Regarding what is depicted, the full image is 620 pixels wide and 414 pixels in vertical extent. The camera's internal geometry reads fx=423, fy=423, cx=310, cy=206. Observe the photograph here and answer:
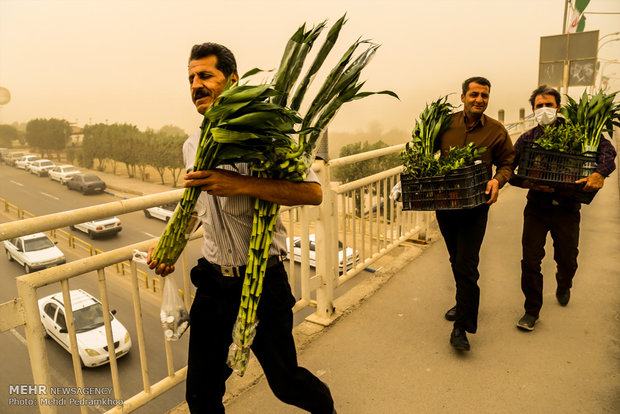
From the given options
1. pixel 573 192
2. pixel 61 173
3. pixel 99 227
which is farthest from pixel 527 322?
pixel 61 173

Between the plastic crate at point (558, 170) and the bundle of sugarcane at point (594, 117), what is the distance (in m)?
0.17

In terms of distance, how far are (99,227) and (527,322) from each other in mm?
3088

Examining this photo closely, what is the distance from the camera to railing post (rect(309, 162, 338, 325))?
132 inches

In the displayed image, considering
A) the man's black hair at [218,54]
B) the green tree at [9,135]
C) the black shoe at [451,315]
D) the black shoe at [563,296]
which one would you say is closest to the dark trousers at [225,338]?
the man's black hair at [218,54]

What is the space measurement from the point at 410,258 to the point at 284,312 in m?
3.27

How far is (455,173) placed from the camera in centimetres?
275

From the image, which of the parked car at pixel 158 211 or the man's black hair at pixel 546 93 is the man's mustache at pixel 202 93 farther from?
the man's black hair at pixel 546 93

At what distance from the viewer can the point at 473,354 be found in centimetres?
301

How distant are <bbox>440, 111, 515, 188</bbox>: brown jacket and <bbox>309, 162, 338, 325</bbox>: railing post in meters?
0.93

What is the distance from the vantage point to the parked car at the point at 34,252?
1726 mm

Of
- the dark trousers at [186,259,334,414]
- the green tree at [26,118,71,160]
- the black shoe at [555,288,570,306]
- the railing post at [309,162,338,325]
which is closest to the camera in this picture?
the dark trousers at [186,259,334,414]

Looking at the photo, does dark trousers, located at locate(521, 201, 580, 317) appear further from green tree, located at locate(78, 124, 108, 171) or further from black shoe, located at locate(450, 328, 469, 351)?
green tree, located at locate(78, 124, 108, 171)

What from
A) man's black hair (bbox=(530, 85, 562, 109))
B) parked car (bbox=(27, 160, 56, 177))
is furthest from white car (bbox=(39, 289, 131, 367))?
parked car (bbox=(27, 160, 56, 177))

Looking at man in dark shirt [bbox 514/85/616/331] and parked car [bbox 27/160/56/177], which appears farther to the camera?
parked car [bbox 27/160/56/177]
